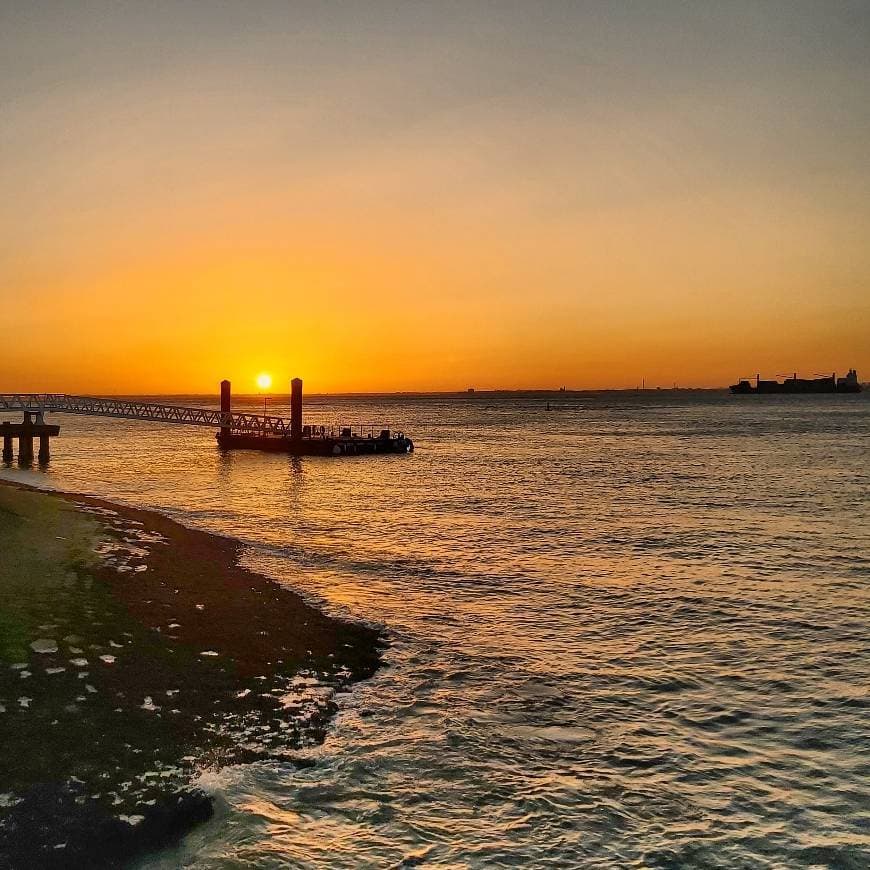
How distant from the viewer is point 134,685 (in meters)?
9.73

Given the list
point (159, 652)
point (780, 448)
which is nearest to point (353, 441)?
point (780, 448)

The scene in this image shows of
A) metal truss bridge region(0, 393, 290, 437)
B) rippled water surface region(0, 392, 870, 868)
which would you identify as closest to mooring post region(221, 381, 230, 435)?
metal truss bridge region(0, 393, 290, 437)

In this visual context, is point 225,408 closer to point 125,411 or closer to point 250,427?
point 250,427

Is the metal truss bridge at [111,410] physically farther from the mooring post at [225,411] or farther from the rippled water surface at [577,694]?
the rippled water surface at [577,694]

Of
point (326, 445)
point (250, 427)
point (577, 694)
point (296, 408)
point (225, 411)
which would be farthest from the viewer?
point (225, 411)

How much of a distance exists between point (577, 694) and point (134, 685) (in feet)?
21.0

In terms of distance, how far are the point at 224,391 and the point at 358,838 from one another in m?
73.5

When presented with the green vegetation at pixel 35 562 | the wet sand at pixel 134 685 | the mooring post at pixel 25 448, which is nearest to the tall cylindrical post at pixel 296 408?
the mooring post at pixel 25 448

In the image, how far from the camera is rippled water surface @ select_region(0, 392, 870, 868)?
7355mm

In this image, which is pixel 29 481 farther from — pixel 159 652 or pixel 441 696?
pixel 441 696

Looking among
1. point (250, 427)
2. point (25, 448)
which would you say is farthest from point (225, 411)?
point (25, 448)

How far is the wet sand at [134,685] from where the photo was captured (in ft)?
23.2

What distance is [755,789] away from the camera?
8445 mm

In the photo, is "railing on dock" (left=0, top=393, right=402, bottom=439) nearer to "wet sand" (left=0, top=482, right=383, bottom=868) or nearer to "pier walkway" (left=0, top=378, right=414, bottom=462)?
"pier walkway" (left=0, top=378, right=414, bottom=462)
